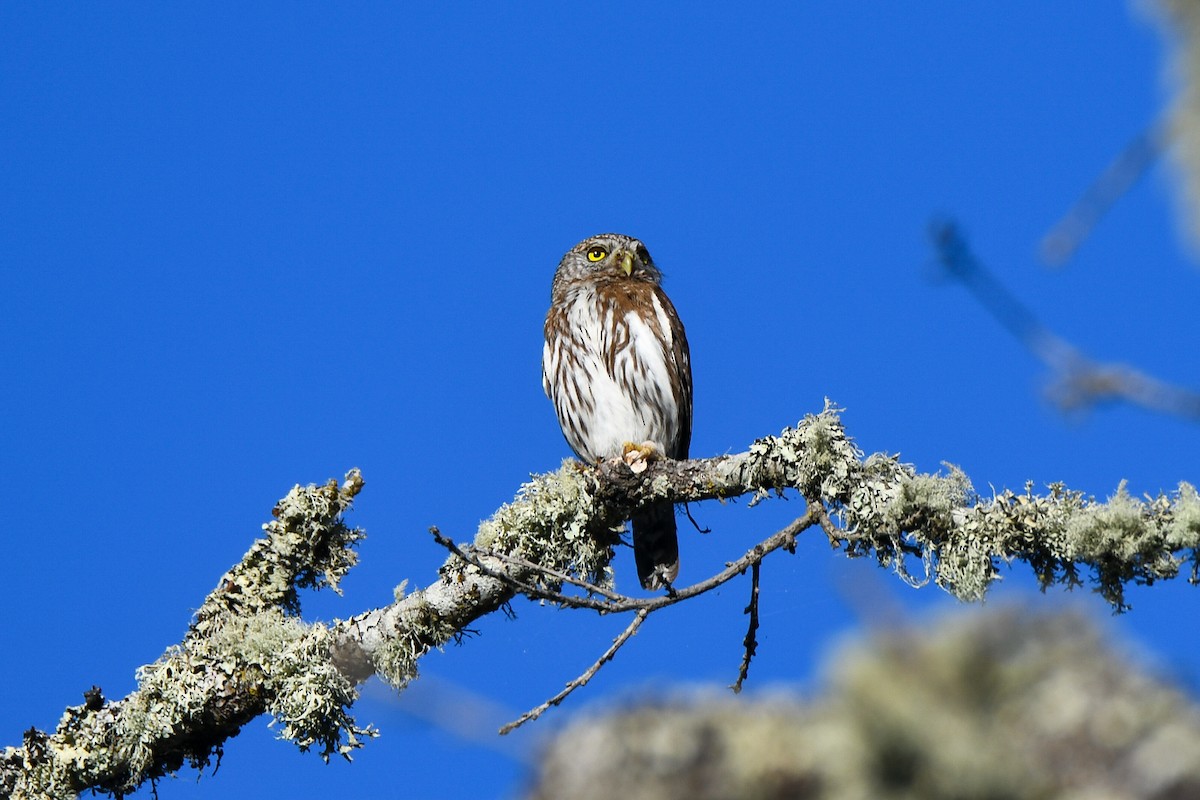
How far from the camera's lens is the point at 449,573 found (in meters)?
5.24

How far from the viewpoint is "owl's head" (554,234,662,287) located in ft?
29.3

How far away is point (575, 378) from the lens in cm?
782

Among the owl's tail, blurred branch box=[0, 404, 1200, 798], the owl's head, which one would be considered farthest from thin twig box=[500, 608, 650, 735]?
the owl's head

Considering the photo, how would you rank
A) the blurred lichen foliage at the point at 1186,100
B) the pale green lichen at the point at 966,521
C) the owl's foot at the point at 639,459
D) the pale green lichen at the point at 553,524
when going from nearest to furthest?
the blurred lichen foliage at the point at 1186,100
the pale green lichen at the point at 966,521
the pale green lichen at the point at 553,524
the owl's foot at the point at 639,459

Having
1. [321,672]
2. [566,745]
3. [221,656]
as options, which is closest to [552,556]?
[321,672]

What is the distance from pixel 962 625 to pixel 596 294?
7.07 m

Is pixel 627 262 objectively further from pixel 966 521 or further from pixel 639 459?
pixel 966 521

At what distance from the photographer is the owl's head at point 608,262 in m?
8.94

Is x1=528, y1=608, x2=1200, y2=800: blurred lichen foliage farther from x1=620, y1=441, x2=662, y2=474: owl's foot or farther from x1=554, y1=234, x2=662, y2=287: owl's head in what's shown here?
x1=554, y1=234, x2=662, y2=287: owl's head

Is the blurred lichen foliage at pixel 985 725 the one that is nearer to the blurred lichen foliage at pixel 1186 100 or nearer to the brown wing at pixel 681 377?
the blurred lichen foliage at pixel 1186 100

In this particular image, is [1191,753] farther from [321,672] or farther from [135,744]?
[135,744]

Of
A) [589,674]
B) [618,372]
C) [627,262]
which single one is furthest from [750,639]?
[627,262]

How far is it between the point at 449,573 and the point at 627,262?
13.6 feet

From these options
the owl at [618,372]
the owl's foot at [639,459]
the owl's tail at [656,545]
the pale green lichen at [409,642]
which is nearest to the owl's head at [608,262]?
the owl at [618,372]
